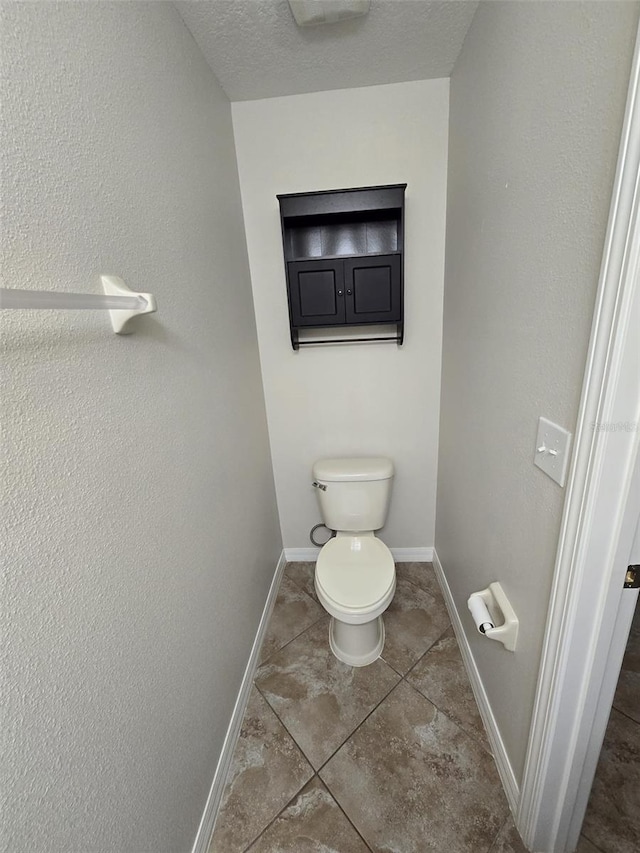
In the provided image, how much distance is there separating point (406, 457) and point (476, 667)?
3.11 ft

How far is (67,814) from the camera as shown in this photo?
1.85 feet

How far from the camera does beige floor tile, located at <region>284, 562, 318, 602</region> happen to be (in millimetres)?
1899

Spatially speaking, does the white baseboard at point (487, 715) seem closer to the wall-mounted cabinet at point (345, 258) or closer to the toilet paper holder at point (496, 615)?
the toilet paper holder at point (496, 615)

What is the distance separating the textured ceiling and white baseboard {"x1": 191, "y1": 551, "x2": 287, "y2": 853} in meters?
2.27

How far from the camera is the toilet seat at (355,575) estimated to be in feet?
4.35

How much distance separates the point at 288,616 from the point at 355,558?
52 cm

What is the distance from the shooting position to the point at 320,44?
3.95 feet

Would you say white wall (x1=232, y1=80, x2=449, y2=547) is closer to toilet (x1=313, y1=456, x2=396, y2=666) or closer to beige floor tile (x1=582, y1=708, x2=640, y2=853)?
toilet (x1=313, y1=456, x2=396, y2=666)

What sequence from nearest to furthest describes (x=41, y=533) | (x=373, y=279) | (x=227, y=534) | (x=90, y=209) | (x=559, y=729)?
(x=41, y=533)
(x=90, y=209)
(x=559, y=729)
(x=227, y=534)
(x=373, y=279)

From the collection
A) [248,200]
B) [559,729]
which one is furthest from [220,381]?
[559,729]

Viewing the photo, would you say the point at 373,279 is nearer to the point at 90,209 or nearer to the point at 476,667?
the point at 90,209

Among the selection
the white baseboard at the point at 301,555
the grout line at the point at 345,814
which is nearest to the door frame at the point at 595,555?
the grout line at the point at 345,814

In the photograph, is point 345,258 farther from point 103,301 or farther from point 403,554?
point 403,554

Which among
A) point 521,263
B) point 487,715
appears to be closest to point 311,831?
point 487,715
